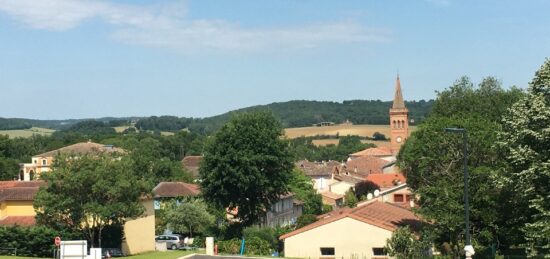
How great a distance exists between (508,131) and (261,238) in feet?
75.4

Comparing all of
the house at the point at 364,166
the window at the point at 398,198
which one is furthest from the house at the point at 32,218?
the house at the point at 364,166

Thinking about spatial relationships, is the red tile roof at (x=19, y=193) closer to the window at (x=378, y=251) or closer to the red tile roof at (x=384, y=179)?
the window at (x=378, y=251)

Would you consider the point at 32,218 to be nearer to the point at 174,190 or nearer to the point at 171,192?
the point at 171,192

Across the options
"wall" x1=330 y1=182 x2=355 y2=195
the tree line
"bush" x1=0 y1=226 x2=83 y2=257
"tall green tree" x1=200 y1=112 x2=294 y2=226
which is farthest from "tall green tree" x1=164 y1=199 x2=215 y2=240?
"wall" x1=330 y1=182 x2=355 y2=195

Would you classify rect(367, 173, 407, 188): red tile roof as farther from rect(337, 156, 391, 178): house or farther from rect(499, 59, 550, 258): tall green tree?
rect(499, 59, 550, 258): tall green tree

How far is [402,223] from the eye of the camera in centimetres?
4578

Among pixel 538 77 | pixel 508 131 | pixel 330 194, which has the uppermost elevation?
pixel 538 77

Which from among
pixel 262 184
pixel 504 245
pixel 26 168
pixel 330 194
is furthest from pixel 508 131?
pixel 26 168

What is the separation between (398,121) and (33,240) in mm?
131752

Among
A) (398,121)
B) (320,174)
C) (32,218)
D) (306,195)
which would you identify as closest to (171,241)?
(32,218)

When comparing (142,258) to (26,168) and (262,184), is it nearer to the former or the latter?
(262,184)

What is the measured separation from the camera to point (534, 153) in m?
29.6

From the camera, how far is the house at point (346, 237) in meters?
43.2

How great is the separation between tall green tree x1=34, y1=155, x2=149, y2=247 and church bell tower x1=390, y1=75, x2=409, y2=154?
12457 cm
